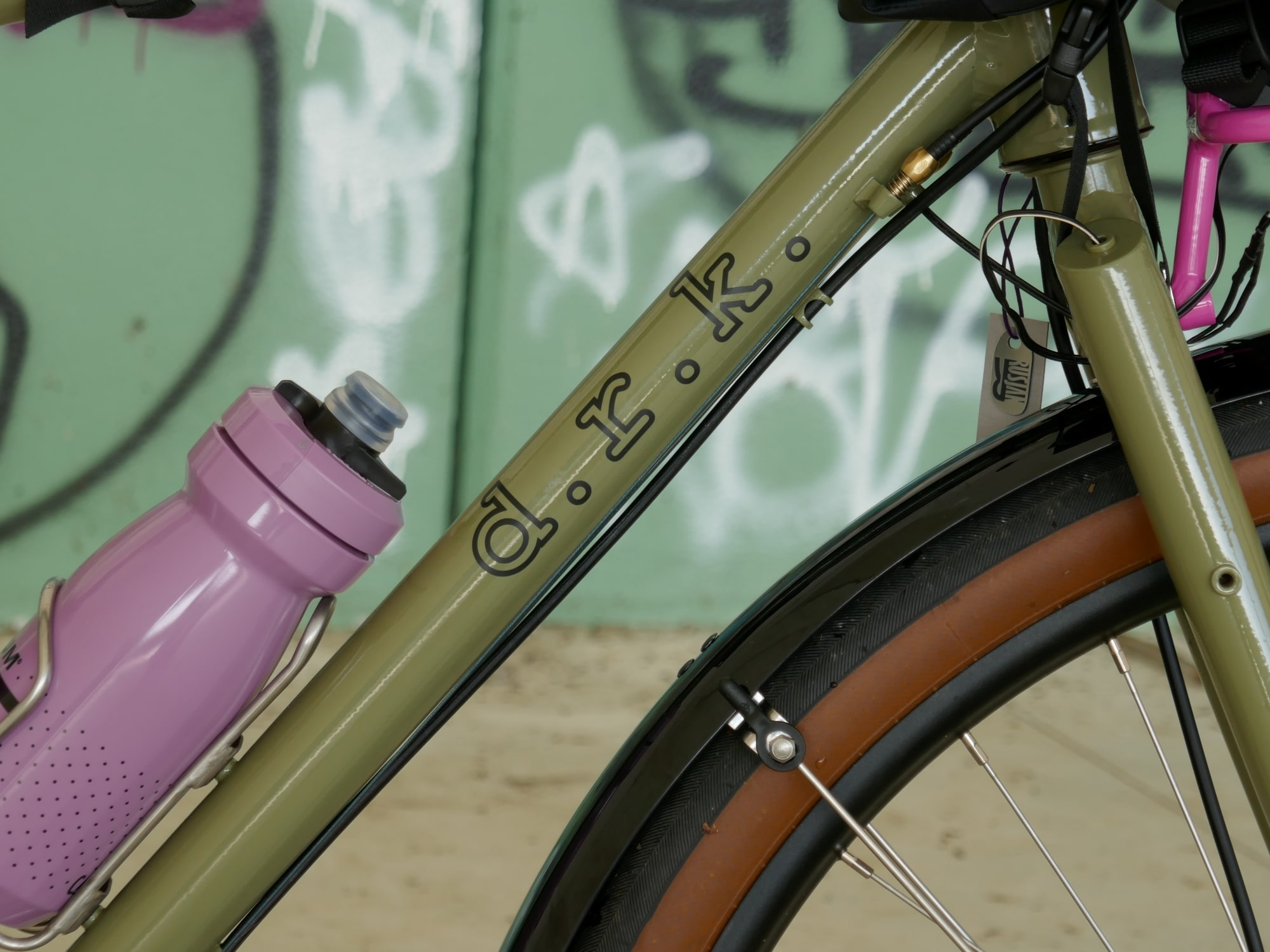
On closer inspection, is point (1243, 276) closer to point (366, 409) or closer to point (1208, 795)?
point (1208, 795)

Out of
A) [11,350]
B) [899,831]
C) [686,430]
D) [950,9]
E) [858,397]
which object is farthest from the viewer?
[858,397]

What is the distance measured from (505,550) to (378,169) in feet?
4.94

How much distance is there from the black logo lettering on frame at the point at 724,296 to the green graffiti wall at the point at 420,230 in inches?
57.4

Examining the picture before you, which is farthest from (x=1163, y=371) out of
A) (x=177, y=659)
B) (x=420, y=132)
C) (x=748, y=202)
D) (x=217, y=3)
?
(x=217, y=3)

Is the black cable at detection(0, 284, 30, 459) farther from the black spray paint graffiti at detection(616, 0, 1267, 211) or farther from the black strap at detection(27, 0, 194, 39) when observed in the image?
the black strap at detection(27, 0, 194, 39)

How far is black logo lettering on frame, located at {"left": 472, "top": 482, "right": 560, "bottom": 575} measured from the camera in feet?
1.77

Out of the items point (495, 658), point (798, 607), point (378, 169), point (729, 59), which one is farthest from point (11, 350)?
point (798, 607)

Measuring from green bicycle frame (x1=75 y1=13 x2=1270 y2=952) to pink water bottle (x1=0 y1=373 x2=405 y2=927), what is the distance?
0.12ft

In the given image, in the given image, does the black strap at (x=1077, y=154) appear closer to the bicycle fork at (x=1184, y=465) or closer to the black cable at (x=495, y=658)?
the bicycle fork at (x=1184, y=465)

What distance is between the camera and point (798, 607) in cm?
55

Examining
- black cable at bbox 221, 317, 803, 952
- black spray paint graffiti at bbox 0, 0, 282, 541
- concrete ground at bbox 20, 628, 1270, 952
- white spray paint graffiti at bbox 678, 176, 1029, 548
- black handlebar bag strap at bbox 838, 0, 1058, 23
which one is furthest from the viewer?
white spray paint graffiti at bbox 678, 176, 1029, 548

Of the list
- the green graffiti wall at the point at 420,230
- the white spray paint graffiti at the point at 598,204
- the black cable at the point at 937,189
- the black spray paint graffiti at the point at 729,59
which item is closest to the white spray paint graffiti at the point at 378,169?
the green graffiti wall at the point at 420,230

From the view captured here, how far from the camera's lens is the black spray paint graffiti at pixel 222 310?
1791mm

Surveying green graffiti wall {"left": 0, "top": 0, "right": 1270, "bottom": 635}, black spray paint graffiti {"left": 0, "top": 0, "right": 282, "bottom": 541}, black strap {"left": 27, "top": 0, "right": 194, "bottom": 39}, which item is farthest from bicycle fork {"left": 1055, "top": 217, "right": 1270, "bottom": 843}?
black spray paint graffiti {"left": 0, "top": 0, "right": 282, "bottom": 541}
